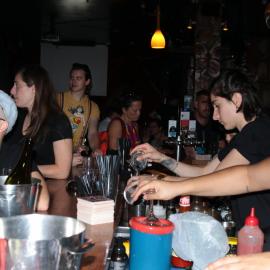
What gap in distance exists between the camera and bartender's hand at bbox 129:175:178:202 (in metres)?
1.68

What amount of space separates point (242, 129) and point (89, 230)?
1.07 meters

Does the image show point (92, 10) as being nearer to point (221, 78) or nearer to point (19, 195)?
point (221, 78)

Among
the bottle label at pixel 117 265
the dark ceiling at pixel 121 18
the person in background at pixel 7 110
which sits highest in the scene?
the dark ceiling at pixel 121 18

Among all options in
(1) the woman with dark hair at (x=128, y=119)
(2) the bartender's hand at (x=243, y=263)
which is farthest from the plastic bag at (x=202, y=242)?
(1) the woman with dark hair at (x=128, y=119)

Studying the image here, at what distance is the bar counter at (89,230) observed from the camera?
140 cm

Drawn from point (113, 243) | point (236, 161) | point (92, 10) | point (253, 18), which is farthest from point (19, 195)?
point (92, 10)

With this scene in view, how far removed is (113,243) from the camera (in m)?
1.63

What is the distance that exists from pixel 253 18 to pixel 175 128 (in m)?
4.45

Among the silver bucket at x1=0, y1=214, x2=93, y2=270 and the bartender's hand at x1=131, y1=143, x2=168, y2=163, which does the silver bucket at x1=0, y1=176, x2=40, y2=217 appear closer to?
the silver bucket at x1=0, y1=214, x2=93, y2=270

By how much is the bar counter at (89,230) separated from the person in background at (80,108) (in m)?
2.23

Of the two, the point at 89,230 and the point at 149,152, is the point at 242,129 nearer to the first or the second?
the point at 149,152

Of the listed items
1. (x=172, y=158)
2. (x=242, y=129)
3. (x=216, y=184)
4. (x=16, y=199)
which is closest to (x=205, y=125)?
(x=172, y=158)

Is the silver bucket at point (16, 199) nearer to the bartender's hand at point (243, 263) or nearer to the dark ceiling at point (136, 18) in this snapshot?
the bartender's hand at point (243, 263)

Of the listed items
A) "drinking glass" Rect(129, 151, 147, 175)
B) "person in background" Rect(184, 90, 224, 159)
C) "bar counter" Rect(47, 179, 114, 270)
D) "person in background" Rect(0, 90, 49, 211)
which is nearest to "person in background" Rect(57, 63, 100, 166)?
"person in background" Rect(184, 90, 224, 159)
